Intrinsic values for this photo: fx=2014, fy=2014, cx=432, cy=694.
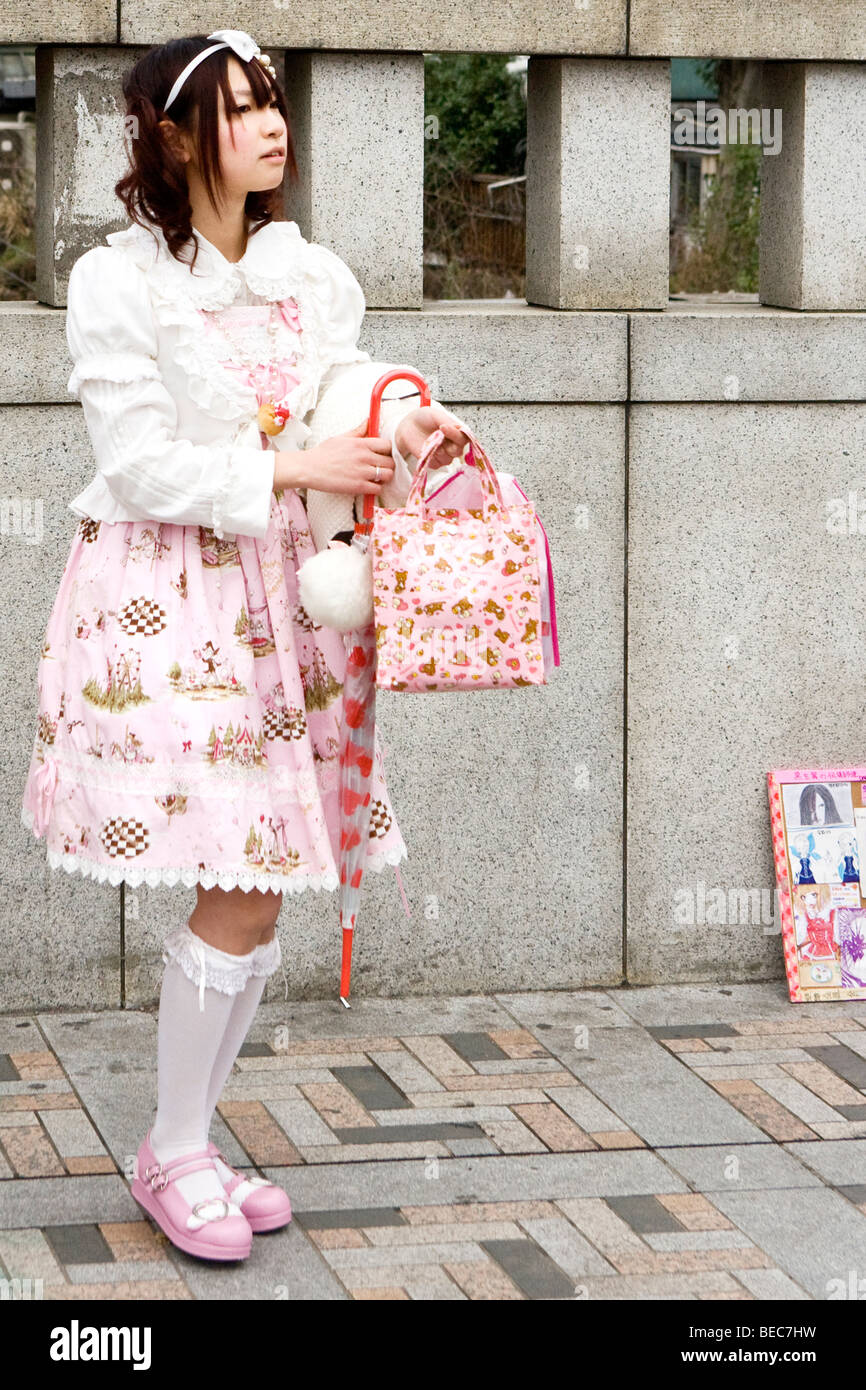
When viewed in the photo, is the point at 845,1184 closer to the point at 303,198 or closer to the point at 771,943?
the point at 771,943

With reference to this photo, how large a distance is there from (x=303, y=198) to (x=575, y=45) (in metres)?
0.75

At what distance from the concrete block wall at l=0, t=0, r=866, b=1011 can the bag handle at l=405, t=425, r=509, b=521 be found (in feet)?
4.97

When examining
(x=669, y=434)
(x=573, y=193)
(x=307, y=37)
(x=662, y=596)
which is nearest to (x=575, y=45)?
(x=573, y=193)

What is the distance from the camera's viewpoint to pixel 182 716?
3398 millimetres

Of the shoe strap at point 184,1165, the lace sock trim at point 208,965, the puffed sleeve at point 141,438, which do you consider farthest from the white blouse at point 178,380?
the shoe strap at point 184,1165

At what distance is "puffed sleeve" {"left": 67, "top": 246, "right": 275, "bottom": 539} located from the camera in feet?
10.8

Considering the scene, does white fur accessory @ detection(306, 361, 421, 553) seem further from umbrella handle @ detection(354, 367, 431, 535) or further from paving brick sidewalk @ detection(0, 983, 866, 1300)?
paving brick sidewalk @ detection(0, 983, 866, 1300)

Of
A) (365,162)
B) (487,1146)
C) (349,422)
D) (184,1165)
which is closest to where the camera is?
(349,422)

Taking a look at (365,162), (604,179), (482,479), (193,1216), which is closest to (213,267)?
(482,479)

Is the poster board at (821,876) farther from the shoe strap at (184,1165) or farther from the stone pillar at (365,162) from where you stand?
the shoe strap at (184,1165)

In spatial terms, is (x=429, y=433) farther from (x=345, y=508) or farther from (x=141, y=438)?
(x=141, y=438)

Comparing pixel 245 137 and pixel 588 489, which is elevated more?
pixel 245 137

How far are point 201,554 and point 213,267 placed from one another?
49 cm

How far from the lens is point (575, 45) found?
4855mm
